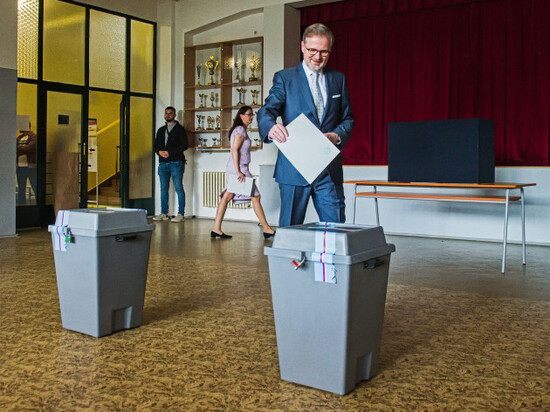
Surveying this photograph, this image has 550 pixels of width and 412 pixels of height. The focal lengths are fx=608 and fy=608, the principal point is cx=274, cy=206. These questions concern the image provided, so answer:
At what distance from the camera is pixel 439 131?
559cm

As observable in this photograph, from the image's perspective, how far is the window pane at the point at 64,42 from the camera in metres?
7.59

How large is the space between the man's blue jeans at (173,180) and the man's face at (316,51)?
235 inches

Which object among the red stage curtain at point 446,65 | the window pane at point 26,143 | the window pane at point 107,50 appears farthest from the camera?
the window pane at point 107,50

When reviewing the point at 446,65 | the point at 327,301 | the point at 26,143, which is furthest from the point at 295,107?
the point at 26,143

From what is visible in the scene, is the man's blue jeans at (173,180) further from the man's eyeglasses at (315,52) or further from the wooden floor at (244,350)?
the man's eyeglasses at (315,52)

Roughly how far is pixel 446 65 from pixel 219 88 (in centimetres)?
332

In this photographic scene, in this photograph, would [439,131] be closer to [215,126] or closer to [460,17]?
[460,17]

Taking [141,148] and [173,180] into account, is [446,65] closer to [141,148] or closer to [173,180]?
[173,180]

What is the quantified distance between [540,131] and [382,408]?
5549mm

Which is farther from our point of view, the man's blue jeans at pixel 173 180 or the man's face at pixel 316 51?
the man's blue jeans at pixel 173 180

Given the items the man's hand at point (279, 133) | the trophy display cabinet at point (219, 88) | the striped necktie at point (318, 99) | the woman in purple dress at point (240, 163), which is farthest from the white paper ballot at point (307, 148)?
the trophy display cabinet at point (219, 88)

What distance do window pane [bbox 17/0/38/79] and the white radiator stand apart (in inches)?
109

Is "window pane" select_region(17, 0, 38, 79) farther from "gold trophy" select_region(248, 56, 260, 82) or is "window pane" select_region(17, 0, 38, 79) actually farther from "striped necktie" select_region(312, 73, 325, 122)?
"striped necktie" select_region(312, 73, 325, 122)

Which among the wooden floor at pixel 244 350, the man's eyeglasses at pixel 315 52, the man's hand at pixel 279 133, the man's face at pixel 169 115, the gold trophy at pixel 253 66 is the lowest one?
the wooden floor at pixel 244 350
